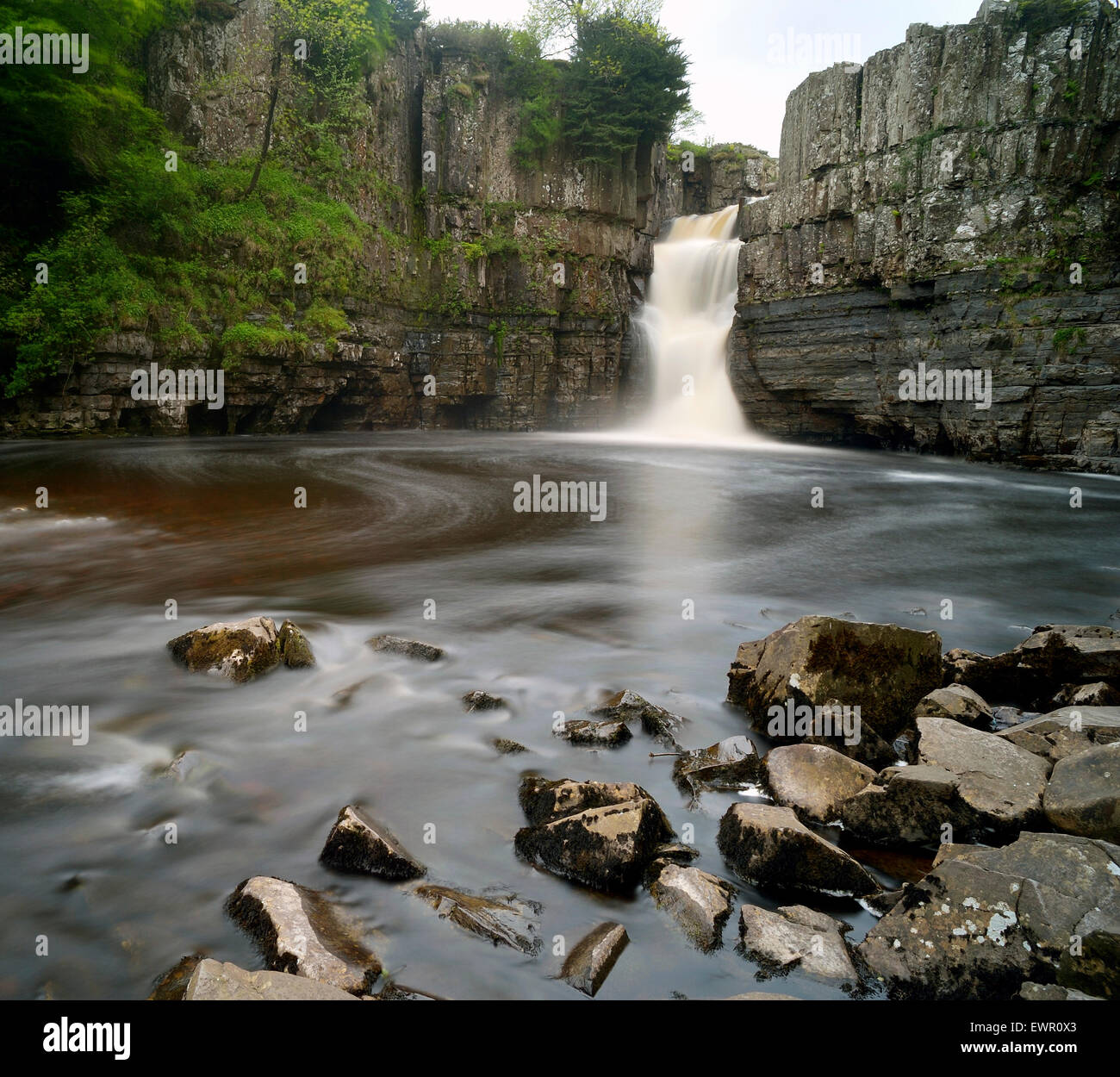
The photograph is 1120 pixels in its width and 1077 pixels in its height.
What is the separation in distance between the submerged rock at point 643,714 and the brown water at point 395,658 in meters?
0.13

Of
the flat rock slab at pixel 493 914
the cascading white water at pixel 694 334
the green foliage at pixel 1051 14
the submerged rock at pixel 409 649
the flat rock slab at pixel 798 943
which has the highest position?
the green foliage at pixel 1051 14

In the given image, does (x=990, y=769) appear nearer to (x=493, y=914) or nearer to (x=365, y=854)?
(x=493, y=914)

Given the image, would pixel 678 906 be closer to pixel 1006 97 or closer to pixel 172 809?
pixel 172 809

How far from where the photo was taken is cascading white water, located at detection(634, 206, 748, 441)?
101 ft

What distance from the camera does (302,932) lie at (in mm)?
2795

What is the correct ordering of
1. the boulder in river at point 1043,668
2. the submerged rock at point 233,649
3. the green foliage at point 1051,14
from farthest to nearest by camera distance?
the green foliage at point 1051,14, the submerged rock at point 233,649, the boulder in river at point 1043,668

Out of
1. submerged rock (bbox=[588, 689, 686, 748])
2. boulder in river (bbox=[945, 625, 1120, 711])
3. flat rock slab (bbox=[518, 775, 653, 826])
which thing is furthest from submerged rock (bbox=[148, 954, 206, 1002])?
boulder in river (bbox=[945, 625, 1120, 711])

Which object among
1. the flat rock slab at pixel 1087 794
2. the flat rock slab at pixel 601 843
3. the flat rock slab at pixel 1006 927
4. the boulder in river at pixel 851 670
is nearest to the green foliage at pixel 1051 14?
the boulder in river at pixel 851 670

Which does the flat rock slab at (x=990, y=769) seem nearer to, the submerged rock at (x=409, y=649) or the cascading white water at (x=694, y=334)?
the submerged rock at (x=409, y=649)

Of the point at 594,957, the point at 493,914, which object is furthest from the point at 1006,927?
the point at 493,914

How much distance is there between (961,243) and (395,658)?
23.1 metres

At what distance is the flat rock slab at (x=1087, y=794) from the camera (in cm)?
336

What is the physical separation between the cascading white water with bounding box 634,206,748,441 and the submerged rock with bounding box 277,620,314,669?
85.3 ft

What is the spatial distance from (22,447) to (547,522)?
13.9 metres
